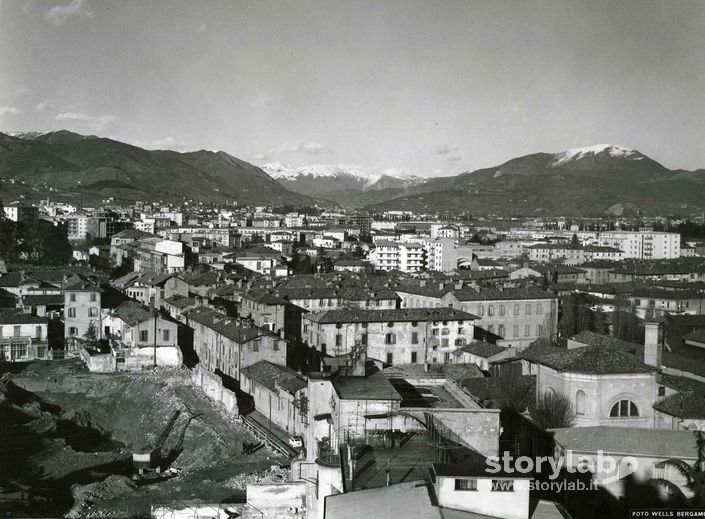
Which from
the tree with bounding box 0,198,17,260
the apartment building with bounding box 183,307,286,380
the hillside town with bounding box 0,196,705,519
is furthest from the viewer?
the tree with bounding box 0,198,17,260

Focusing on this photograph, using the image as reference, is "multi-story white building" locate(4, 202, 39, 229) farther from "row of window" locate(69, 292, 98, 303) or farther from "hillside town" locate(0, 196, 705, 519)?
"row of window" locate(69, 292, 98, 303)

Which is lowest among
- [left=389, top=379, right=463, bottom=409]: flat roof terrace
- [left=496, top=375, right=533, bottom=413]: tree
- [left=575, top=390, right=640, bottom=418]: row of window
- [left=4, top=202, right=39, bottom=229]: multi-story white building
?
[left=496, top=375, right=533, bottom=413]: tree

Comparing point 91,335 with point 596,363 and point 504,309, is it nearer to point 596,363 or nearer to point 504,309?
point 504,309

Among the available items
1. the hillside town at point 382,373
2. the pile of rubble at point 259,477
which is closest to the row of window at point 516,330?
the hillside town at point 382,373

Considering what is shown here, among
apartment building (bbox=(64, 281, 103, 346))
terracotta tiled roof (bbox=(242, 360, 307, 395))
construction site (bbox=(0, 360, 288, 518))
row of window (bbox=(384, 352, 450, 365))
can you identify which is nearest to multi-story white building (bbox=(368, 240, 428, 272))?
apartment building (bbox=(64, 281, 103, 346))

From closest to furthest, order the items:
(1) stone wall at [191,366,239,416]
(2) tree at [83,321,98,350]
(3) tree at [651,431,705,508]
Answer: (3) tree at [651,431,705,508]
(1) stone wall at [191,366,239,416]
(2) tree at [83,321,98,350]

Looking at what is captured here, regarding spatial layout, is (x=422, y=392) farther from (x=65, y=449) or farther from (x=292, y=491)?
(x=65, y=449)
